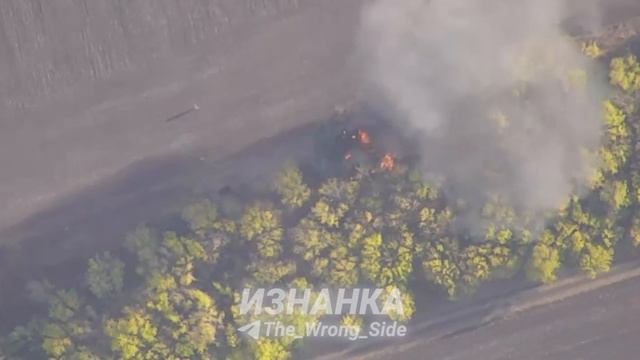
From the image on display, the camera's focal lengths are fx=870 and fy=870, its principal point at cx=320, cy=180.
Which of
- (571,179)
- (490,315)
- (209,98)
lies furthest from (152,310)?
(571,179)

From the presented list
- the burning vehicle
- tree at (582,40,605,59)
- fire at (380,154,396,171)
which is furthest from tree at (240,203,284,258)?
tree at (582,40,605,59)

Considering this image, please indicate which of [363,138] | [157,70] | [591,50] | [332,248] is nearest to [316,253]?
[332,248]

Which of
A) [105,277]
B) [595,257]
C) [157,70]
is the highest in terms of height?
[157,70]

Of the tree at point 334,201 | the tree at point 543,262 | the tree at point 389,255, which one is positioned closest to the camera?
the tree at point 543,262

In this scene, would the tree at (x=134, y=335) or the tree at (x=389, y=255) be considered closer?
the tree at (x=134, y=335)

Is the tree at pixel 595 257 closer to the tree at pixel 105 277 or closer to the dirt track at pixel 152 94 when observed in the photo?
the dirt track at pixel 152 94

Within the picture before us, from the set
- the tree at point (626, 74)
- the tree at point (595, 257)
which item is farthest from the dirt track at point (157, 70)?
the tree at point (595, 257)

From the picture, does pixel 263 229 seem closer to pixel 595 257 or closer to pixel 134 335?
pixel 134 335

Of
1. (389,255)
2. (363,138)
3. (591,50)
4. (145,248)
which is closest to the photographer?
(591,50)
